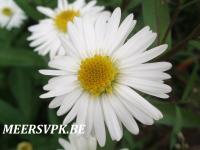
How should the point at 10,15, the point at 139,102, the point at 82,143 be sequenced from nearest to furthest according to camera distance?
the point at 139,102 → the point at 82,143 → the point at 10,15

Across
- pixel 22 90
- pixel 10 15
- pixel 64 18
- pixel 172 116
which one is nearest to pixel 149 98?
pixel 172 116

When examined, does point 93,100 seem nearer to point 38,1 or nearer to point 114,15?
point 114,15

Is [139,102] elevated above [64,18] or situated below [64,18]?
below

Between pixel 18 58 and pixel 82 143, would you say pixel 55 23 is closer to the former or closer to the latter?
pixel 18 58

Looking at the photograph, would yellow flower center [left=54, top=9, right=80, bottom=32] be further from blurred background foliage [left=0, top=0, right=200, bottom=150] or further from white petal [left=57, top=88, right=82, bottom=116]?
white petal [left=57, top=88, right=82, bottom=116]

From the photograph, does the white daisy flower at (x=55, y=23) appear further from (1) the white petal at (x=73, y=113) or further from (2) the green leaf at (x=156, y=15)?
(1) the white petal at (x=73, y=113)

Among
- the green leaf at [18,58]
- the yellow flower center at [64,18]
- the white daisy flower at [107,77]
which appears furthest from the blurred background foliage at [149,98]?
the white daisy flower at [107,77]

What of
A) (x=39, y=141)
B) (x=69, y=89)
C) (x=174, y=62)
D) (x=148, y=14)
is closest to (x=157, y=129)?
(x=174, y=62)

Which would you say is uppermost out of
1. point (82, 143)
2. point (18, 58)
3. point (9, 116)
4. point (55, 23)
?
point (55, 23)
